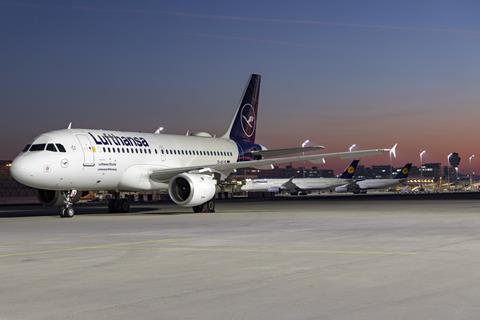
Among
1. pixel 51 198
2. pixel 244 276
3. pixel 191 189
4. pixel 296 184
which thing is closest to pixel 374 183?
pixel 296 184

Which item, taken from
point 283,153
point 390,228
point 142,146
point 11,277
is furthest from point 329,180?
point 11,277

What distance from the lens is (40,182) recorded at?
27.5 metres

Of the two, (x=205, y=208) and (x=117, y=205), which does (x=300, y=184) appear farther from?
(x=205, y=208)

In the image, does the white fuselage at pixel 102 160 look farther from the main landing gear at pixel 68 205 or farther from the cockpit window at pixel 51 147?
the main landing gear at pixel 68 205

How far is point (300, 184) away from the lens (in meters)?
104

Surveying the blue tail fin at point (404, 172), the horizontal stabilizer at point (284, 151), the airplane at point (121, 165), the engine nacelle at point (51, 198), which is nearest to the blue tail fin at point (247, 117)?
the horizontal stabilizer at point (284, 151)

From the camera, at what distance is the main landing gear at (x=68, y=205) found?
28297 mm

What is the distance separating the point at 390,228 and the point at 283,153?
19015mm

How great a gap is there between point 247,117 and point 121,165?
1294 cm

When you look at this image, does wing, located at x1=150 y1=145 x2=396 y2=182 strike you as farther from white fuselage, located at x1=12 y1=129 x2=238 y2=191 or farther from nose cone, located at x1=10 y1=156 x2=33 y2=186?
nose cone, located at x1=10 y1=156 x2=33 y2=186

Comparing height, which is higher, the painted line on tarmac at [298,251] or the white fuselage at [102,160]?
the white fuselage at [102,160]

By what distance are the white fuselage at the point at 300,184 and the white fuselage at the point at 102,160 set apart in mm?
A: 68663

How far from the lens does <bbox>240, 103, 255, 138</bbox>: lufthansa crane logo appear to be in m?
41.6

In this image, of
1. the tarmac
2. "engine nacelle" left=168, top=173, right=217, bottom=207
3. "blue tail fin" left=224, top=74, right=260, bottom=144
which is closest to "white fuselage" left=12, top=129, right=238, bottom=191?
"engine nacelle" left=168, top=173, right=217, bottom=207
